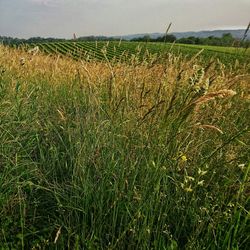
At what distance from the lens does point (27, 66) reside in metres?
6.75

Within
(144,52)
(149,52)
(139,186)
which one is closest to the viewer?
(139,186)

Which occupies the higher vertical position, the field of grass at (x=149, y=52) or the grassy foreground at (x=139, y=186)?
the field of grass at (x=149, y=52)

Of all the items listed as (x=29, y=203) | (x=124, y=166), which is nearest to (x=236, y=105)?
(x=124, y=166)

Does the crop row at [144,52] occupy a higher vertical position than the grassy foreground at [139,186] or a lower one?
higher

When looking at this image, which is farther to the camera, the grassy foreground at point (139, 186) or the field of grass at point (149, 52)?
the field of grass at point (149, 52)

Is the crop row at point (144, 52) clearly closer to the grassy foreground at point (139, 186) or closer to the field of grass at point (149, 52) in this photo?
the field of grass at point (149, 52)

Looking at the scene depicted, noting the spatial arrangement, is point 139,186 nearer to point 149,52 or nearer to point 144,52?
point 144,52

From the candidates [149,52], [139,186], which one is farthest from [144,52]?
[139,186]

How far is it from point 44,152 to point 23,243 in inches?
41.6

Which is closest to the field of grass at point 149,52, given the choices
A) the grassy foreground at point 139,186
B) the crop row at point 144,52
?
the crop row at point 144,52

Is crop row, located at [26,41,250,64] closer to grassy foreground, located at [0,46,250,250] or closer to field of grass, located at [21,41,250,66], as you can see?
field of grass, located at [21,41,250,66]

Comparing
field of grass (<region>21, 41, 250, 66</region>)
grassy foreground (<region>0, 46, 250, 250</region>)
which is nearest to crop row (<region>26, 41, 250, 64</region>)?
field of grass (<region>21, 41, 250, 66</region>)

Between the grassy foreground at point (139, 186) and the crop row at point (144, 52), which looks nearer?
the grassy foreground at point (139, 186)

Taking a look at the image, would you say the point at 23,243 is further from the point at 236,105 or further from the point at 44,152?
the point at 236,105
